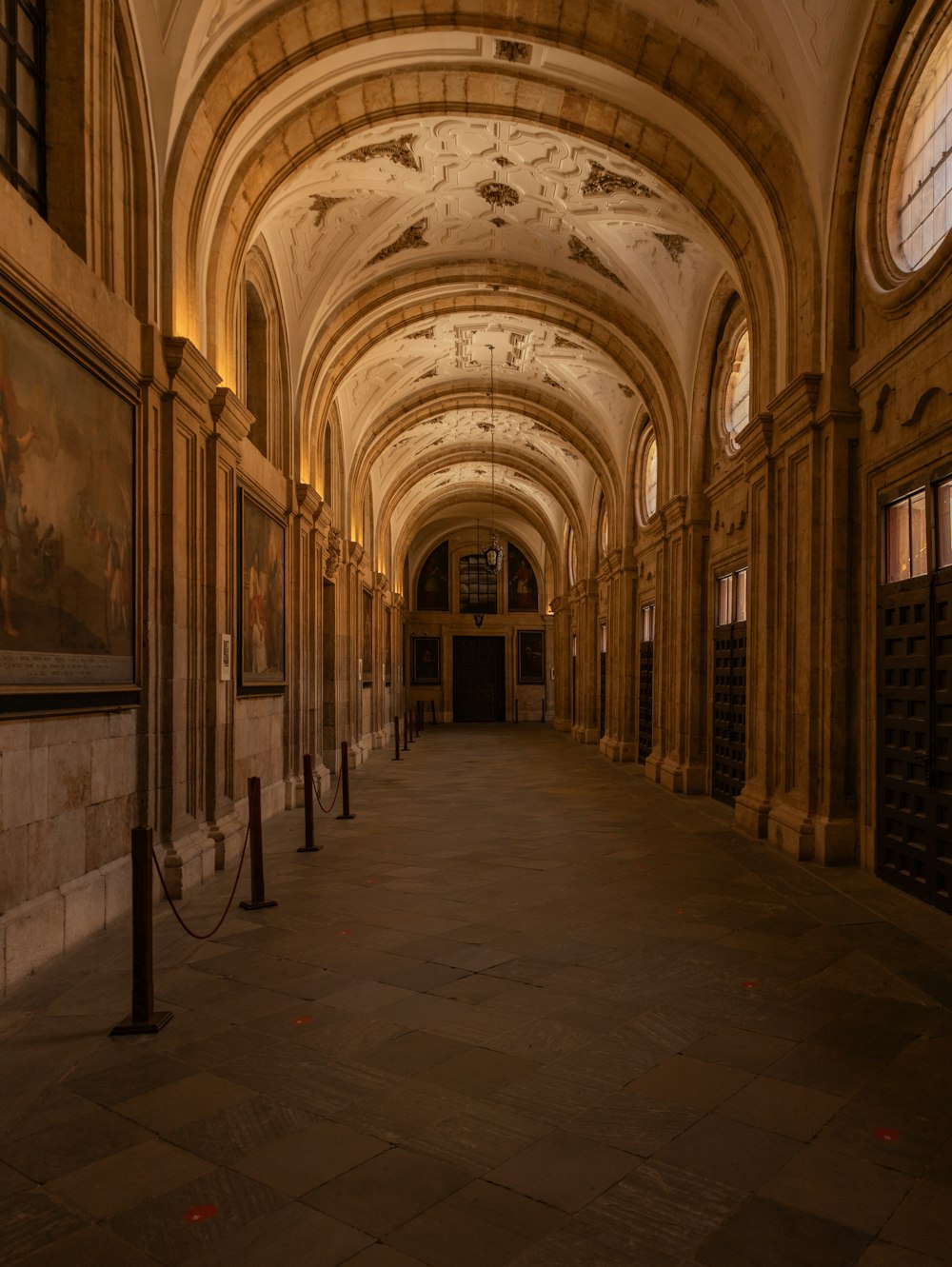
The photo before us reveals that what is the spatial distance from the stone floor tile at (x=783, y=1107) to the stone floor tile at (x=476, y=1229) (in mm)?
989

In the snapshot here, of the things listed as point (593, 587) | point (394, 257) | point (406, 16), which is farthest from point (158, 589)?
point (593, 587)

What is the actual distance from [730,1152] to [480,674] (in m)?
34.3

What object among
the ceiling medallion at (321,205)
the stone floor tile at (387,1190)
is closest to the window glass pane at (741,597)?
the ceiling medallion at (321,205)

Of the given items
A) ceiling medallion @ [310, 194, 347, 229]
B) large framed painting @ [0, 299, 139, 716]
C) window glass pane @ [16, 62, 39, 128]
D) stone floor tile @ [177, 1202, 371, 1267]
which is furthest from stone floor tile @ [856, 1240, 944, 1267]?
ceiling medallion @ [310, 194, 347, 229]

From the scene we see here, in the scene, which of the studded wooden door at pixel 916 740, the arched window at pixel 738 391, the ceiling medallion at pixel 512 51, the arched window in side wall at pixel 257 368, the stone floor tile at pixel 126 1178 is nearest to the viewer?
the stone floor tile at pixel 126 1178

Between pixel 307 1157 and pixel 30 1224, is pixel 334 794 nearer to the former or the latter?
pixel 307 1157

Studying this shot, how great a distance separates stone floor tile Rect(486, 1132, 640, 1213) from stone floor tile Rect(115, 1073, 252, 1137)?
1147 mm

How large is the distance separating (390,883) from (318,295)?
9.09 meters

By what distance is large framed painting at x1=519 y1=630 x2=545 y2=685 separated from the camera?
1462 inches

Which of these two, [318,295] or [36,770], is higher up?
[318,295]

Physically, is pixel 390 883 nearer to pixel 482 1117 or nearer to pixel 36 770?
pixel 36 770

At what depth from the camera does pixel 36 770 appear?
5.07 metres

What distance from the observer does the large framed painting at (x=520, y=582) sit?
123 ft

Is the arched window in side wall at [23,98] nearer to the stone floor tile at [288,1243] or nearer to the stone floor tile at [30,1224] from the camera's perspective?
the stone floor tile at [30,1224]
